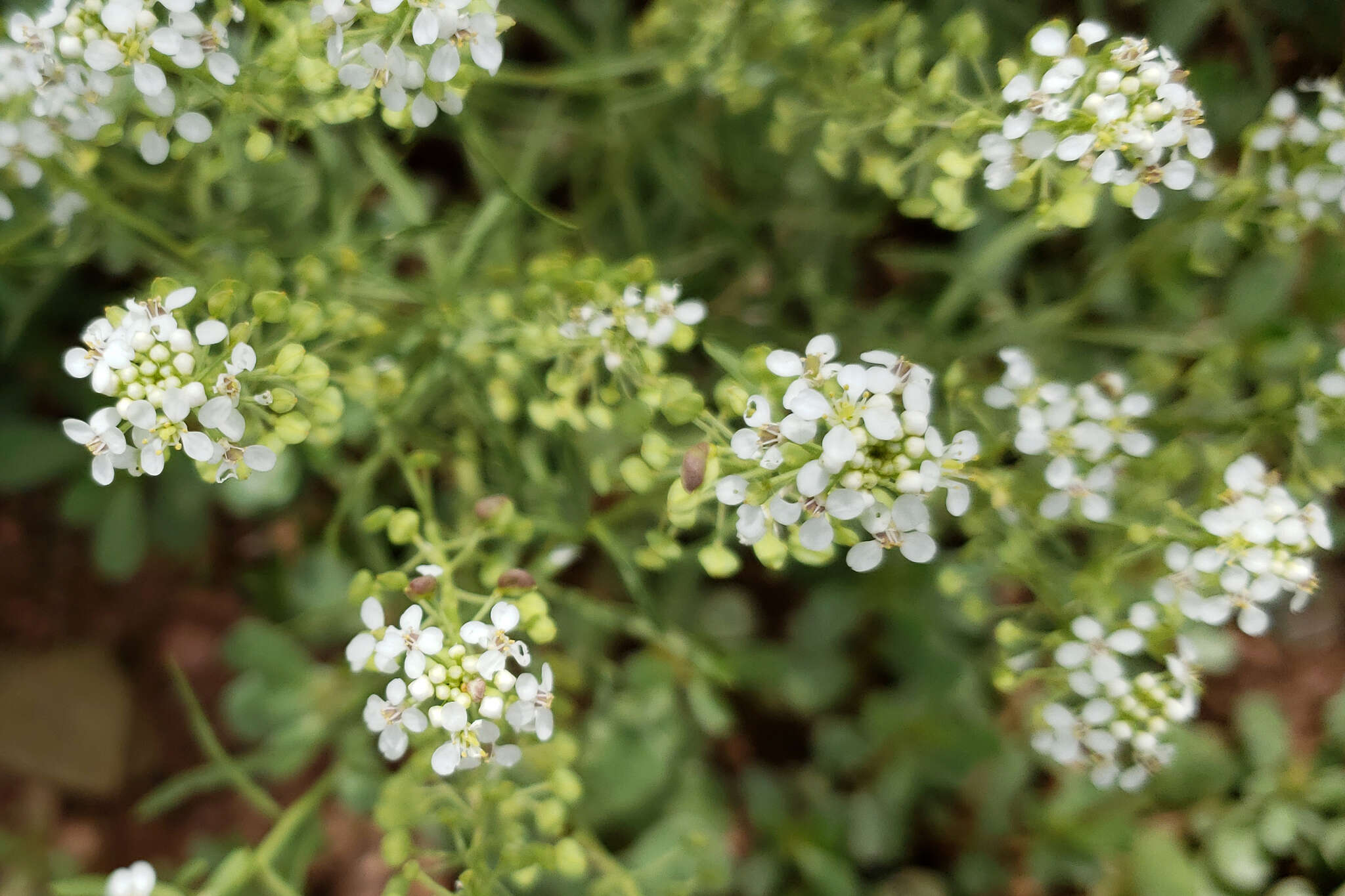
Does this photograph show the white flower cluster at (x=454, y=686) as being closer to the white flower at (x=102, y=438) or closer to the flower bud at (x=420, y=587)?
the flower bud at (x=420, y=587)

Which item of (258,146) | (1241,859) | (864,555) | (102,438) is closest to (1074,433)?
(864,555)

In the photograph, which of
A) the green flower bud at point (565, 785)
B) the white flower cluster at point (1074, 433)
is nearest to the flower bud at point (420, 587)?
the green flower bud at point (565, 785)

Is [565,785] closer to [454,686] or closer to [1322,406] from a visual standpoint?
[454,686]

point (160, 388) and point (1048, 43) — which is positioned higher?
point (160, 388)

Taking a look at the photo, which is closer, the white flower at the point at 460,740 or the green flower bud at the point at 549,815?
the white flower at the point at 460,740

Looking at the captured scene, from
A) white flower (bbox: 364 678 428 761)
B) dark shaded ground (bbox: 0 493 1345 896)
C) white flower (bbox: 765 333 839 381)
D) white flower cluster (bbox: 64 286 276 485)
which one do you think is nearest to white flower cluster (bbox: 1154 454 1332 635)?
white flower (bbox: 765 333 839 381)
